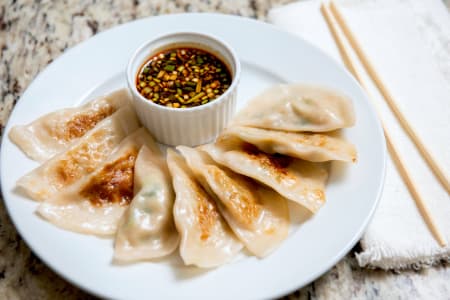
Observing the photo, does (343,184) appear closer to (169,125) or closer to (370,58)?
(169,125)

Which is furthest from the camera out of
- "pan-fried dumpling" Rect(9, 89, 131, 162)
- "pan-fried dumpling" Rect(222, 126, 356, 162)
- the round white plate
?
"pan-fried dumpling" Rect(9, 89, 131, 162)

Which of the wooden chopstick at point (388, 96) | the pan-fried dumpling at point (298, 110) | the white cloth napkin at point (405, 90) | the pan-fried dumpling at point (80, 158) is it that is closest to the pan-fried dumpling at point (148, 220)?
the pan-fried dumpling at point (80, 158)

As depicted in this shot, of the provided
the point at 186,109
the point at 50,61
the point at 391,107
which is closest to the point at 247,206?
the point at 186,109

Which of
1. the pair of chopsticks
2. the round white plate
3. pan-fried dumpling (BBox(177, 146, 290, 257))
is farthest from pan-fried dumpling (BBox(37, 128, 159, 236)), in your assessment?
the pair of chopsticks

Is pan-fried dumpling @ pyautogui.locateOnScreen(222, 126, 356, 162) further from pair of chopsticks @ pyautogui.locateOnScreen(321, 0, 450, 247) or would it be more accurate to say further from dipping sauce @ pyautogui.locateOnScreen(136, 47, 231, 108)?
pair of chopsticks @ pyautogui.locateOnScreen(321, 0, 450, 247)

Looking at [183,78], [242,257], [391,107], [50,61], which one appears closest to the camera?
[242,257]

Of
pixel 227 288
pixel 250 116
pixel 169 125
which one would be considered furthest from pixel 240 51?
pixel 227 288

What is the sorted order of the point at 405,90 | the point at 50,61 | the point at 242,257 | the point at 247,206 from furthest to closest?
the point at 50,61 → the point at 405,90 → the point at 247,206 → the point at 242,257

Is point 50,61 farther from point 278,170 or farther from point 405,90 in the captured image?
point 405,90
